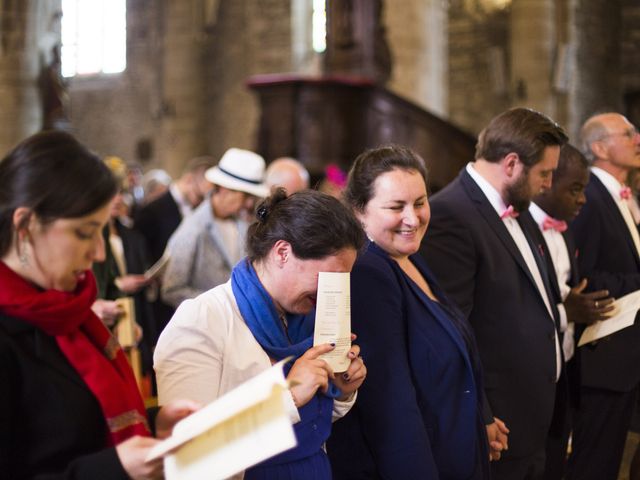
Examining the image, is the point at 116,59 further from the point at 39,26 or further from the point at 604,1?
the point at 604,1

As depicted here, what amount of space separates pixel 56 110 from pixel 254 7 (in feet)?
23.5

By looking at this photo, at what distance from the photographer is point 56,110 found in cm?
1235

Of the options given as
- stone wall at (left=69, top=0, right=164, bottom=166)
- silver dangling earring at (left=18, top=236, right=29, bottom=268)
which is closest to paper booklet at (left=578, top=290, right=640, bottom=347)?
silver dangling earring at (left=18, top=236, right=29, bottom=268)

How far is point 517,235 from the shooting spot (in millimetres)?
3459

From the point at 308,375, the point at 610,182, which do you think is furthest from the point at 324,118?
the point at 308,375

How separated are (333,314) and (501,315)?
119cm

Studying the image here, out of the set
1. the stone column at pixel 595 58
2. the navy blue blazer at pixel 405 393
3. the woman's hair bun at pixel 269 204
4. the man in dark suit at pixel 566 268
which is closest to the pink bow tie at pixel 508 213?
the man in dark suit at pixel 566 268

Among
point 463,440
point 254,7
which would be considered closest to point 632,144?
point 463,440

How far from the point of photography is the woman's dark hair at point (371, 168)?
2.78 metres

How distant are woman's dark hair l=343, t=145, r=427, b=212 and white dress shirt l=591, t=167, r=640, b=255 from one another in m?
1.77

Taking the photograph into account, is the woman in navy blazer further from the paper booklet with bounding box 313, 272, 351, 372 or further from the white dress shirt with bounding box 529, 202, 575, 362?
the white dress shirt with bounding box 529, 202, 575, 362

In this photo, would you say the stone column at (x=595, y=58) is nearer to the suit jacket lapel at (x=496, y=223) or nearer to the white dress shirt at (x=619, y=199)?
the white dress shirt at (x=619, y=199)

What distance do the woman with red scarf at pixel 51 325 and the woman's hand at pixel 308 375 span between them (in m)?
0.48

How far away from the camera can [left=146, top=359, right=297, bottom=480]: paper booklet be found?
5.27ft
